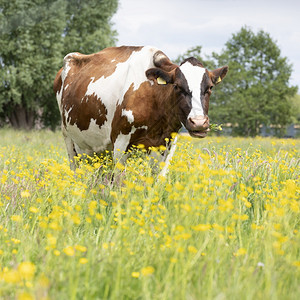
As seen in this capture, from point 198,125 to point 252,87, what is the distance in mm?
31388

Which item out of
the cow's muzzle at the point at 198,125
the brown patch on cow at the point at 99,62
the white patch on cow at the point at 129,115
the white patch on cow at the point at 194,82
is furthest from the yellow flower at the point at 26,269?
the brown patch on cow at the point at 99,62

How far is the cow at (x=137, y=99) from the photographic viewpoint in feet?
13.9

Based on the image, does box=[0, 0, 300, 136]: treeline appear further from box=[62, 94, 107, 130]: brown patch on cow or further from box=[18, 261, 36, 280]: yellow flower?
box=[18, 261, 36, 280]: yellow flower

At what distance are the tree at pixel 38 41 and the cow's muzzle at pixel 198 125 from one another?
50.6ft

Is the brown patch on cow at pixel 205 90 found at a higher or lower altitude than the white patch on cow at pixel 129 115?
higher

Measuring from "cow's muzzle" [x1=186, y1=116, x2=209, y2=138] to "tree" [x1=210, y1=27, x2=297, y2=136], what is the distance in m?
29.3

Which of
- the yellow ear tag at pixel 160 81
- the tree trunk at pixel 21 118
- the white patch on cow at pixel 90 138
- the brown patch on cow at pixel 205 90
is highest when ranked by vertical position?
the yellow ear tag at pixel 160 81

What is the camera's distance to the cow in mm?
4234

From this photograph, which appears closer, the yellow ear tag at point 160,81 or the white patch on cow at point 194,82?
the white patch on cow at point 194,82

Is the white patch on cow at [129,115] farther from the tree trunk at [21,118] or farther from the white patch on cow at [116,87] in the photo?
the tree trunk at [21,118]

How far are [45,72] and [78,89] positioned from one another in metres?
14.0

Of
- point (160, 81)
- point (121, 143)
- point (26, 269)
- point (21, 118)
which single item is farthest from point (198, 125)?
point (21, 118)

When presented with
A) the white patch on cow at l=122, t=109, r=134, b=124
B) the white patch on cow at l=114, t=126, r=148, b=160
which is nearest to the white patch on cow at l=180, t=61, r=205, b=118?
the white patch on cow at l=122, t=109, r=134, b=124

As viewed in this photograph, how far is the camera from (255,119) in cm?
3394
